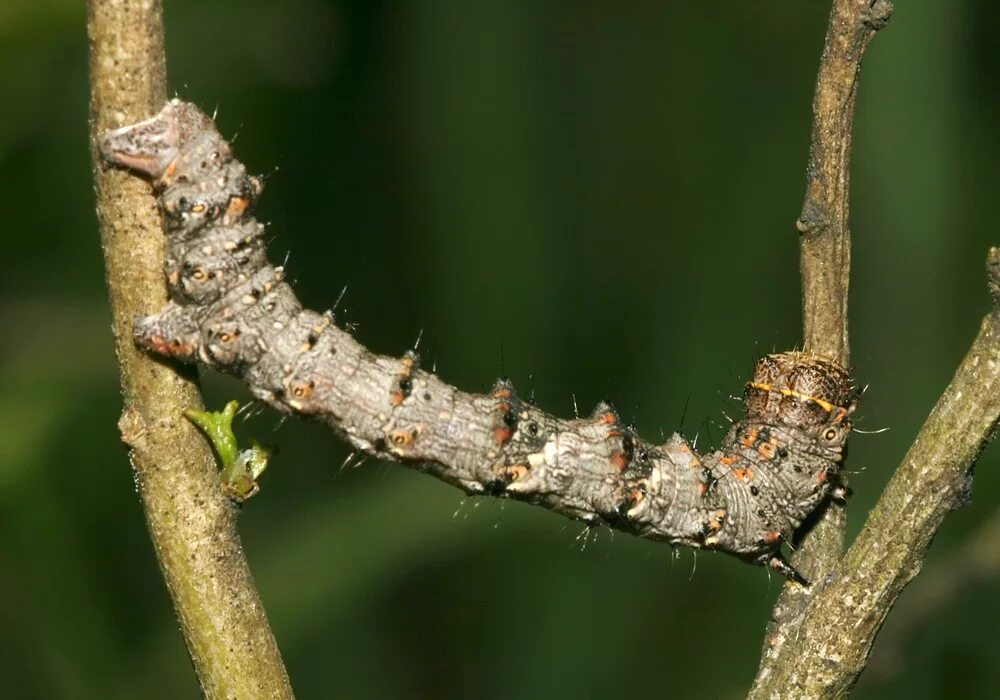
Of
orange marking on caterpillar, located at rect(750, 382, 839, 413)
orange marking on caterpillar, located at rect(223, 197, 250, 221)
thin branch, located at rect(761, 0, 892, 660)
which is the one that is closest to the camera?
thin branch, located at rect(761, 0, 892, 660)

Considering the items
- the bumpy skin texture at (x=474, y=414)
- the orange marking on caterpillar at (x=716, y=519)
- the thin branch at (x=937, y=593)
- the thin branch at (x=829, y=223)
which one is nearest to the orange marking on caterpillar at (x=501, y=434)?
the bumpy skin texture at (x=474, y=414)

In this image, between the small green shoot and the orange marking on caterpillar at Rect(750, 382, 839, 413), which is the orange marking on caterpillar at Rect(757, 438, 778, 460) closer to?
the orange marking on caterpillar at Rect(750, 382, 839, 413)

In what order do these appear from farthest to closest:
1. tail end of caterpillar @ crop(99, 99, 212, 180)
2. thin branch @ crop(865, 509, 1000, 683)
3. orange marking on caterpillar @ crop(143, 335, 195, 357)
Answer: thin branch @ crop(865, 509, 1000, 683) < orange marking on caterpillar @ crop(143, 335, 195, 357) < tail end of caterpillar @ crop(99, 99, 212, 180)

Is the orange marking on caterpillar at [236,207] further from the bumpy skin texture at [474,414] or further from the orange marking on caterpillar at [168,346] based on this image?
the orange marking on caterpillar at [168,346]

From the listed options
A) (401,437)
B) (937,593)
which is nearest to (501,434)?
(401,437)

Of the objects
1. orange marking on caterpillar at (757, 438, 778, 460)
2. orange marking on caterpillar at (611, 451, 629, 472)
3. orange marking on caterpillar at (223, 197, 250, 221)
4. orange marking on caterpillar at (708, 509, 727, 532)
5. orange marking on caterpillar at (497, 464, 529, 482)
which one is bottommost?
orange marking on caterpillar at (497, 464, 529, 482)

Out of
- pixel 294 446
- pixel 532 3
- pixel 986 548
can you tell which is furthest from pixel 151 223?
pixel 532 3

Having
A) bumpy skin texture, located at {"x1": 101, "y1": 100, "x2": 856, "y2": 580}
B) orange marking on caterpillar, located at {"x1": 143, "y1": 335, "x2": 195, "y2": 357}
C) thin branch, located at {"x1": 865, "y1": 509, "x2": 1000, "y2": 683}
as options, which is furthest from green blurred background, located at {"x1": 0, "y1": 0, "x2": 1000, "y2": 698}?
orange marking on caterpillar, located at {"x1": 143, "y1": 335, "x2": 195, "y2": 357}

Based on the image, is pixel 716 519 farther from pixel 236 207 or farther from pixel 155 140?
pixel 155 140
